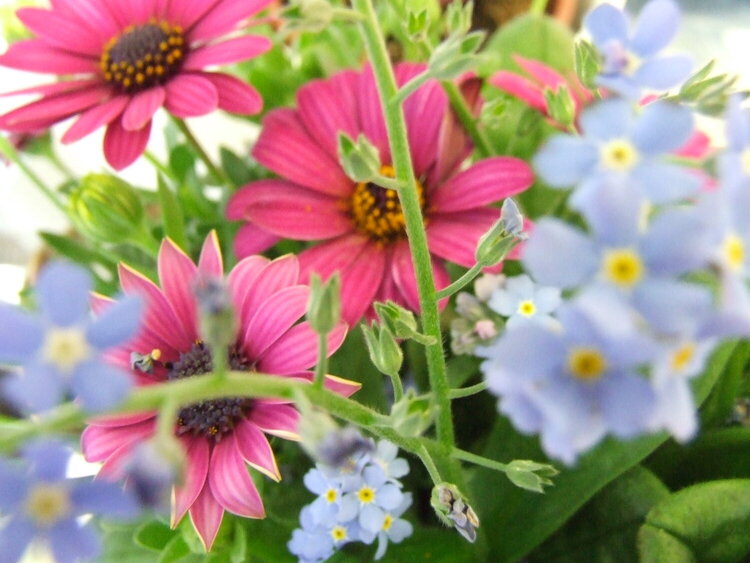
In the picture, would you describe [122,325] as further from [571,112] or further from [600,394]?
[571,112]

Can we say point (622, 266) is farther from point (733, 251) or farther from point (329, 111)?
point (329, 111)

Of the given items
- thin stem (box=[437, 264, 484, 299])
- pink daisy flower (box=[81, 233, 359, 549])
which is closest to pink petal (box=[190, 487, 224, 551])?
pink daisy flower (box=[81, 233, 359, 549])

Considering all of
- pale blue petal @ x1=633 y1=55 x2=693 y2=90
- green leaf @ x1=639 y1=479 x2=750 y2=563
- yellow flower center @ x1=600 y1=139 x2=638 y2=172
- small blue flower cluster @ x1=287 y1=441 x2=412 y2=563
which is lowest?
green leaf @ x1=639 y1=479 x2=750 y2=563

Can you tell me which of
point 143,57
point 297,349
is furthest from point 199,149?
point 297,349

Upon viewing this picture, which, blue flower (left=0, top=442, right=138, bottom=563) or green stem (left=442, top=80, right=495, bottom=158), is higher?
blue flower (left=0, top=442, right=138, bottom=563)

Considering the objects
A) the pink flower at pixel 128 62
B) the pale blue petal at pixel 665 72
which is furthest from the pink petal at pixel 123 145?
the pale blue petal at pixel 665 72

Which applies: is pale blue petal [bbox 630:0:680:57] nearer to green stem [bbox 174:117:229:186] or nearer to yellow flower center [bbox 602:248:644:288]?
yellow flower center [bbox 602:248:644:288]
